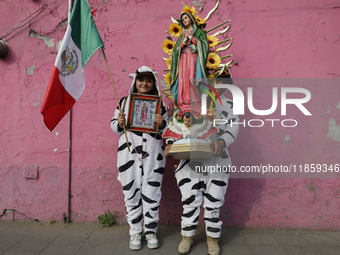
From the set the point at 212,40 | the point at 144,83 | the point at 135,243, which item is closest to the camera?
the point at 212,40

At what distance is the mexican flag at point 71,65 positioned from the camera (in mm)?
2438

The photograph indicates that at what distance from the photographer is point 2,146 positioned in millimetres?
3598

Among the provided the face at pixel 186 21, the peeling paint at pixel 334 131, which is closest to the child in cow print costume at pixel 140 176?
the face at pixel 186 21

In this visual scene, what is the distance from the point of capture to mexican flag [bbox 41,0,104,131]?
2.44 meters

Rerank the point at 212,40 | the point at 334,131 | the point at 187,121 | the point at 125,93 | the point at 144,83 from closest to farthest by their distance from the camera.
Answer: the point at 187,121
the point at 212,40
the point at 144,83
the point at 334,131
the point at 125,93

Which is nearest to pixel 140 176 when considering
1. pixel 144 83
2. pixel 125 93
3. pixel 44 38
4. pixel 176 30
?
pixel 144 83

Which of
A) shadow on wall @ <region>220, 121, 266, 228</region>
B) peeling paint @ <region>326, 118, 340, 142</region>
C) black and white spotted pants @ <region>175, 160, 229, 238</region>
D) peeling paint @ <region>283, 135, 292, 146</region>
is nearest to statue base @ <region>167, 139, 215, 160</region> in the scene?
black and white spotted pants @ <region>175, 160, 229, 238</region>

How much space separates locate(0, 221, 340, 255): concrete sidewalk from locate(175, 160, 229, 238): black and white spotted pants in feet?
0.97

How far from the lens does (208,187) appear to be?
271 centimetres

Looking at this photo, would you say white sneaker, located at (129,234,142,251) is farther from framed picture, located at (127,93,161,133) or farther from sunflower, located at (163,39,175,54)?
sunflower, located at (163,39,175,54)

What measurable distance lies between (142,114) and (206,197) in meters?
1.14

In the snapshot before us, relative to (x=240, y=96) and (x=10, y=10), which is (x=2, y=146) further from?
(x=240, y=96)

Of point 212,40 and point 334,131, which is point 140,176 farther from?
point 334,131

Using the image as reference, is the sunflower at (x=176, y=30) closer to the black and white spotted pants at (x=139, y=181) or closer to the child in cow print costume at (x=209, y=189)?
the child in cow print costume at (x=209, y=189)
